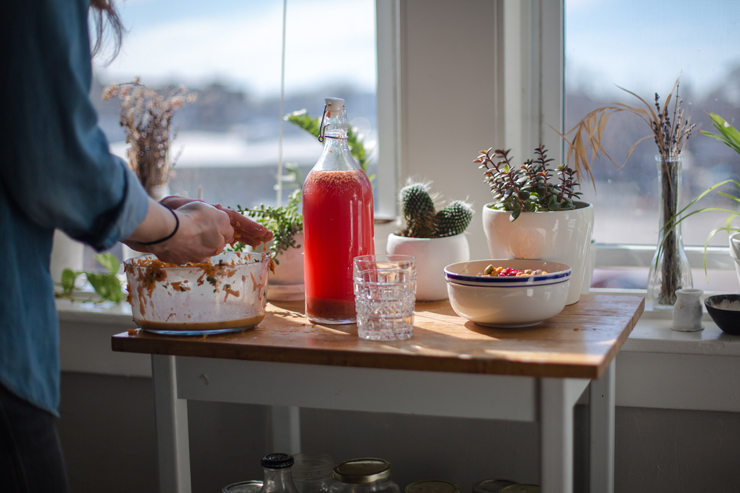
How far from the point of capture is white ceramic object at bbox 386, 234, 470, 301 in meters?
1.16

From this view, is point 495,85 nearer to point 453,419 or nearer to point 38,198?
point 453,419

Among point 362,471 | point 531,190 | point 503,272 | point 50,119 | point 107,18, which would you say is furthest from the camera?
point 362,471

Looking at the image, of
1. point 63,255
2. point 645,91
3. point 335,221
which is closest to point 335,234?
point 335,221

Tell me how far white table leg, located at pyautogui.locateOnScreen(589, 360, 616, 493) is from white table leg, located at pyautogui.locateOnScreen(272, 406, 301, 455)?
0.62 meters

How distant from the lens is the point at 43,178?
650mm

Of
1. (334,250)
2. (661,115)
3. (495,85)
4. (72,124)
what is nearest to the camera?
(72,124)

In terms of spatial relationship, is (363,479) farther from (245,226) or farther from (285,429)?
(245,226)

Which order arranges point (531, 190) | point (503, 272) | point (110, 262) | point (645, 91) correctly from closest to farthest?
point (503, 272), point (531, 190), point (645, 91), point (110, 262)

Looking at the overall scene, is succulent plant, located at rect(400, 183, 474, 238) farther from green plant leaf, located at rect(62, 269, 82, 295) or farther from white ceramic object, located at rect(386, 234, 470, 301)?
green plant leaf, located at rect(62, 269, 82, 295)

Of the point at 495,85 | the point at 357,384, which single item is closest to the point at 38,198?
the point at 357,384

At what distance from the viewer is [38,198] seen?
66 cm

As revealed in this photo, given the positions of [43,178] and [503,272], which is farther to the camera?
[503,272]

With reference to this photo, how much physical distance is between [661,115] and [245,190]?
3.43 feet

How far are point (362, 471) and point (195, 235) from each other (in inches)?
23.6
